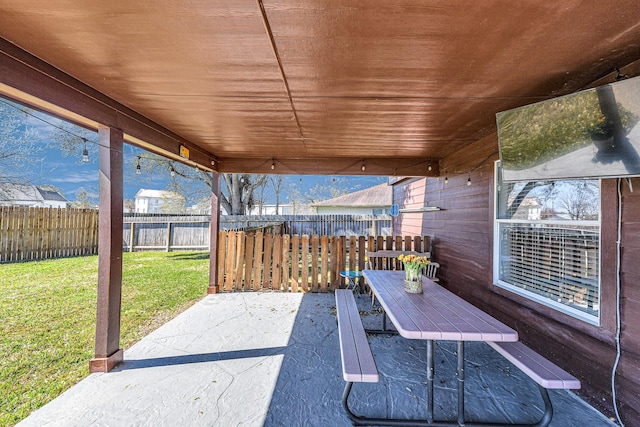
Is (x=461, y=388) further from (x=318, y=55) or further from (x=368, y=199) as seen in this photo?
(x=368, y=199)

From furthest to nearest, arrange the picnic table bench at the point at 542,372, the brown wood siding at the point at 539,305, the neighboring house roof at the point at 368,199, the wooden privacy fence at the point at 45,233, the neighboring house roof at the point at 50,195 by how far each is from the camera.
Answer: the neighboring house roof at the point at 50,195 → the neighboring house roof at the point at 368,199 → the wooden privacy fence at the point at 45,233 → the brown wood siding at the point at 539,305 → the picnic table bench at the point at 542,372

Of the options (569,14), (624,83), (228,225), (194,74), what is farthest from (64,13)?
(228,225)

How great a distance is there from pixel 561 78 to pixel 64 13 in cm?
339

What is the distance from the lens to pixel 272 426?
1.94 m

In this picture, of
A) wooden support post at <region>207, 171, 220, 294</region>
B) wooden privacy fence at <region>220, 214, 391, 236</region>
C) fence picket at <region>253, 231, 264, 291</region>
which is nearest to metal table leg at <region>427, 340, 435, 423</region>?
fence picket at <region>253, 231, 264, 291</region>

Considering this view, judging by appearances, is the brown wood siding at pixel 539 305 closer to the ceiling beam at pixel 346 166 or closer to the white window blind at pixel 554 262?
the white window blind at pixel 554 262

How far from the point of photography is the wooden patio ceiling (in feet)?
4.71

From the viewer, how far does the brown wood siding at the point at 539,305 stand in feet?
6.44

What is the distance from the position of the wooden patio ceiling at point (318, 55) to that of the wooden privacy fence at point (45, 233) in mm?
6633

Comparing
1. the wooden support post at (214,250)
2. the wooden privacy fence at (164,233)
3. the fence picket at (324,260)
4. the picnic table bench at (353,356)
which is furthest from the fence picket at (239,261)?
the wooden privacy fence at (164,233)

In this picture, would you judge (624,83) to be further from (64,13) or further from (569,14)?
(64,13)

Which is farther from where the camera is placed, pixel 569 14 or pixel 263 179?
pixel 263 179

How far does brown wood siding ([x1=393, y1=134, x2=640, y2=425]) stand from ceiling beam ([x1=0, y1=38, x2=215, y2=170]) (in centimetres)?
436

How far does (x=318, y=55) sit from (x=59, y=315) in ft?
15.7
